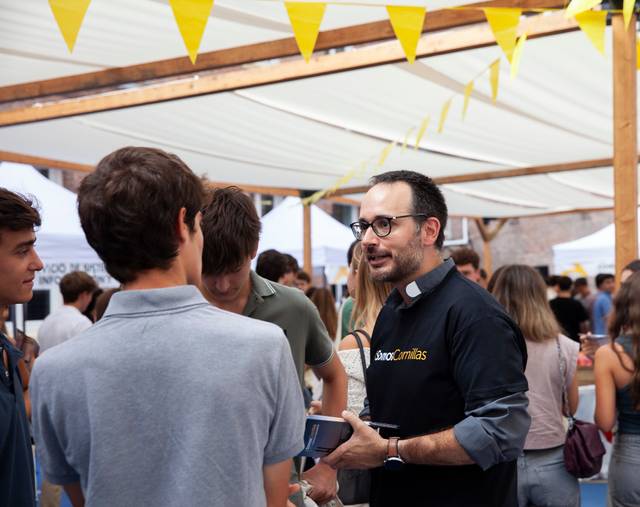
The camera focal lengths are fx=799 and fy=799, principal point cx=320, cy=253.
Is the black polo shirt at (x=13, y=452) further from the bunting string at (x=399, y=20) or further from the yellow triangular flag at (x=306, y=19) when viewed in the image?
the yellow triangular flag at (x=306, y=19)

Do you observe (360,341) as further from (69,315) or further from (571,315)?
(571,315)

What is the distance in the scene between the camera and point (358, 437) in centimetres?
194

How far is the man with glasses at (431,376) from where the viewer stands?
1.83 meters

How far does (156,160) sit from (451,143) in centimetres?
692

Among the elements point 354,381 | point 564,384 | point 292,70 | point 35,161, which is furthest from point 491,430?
point 35,161

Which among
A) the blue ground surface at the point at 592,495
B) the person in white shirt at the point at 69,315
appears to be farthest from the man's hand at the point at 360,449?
the blue ground surface at the point at 592,495

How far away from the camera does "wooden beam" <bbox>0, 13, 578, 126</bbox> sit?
4316mm

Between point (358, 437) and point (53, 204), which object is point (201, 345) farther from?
point (53, 204)

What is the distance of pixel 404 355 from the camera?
200 centimetres

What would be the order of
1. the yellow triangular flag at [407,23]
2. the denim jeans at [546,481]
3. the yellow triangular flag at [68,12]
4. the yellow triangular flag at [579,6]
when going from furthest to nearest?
the yellow triangular flag at [407,23], the yellow triangular flag at [579,6], the denim jeans at [546,481], the yellow triangular flag at [68,12]

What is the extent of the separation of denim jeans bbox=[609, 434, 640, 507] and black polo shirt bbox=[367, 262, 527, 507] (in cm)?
136

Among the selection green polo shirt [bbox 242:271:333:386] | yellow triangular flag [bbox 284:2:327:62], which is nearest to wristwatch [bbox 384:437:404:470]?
green polo shirt [bbox 242:271:333:386]

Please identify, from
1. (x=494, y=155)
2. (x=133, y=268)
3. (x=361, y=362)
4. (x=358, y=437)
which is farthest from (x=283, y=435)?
(x=494, y=155)

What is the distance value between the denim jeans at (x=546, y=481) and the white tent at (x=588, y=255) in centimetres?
1013
